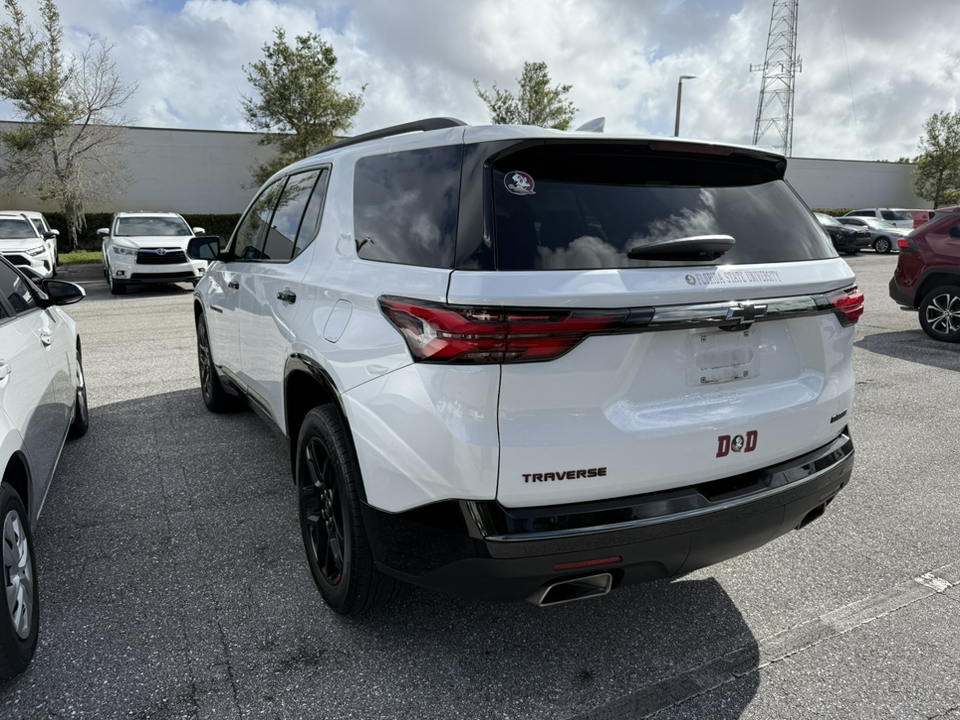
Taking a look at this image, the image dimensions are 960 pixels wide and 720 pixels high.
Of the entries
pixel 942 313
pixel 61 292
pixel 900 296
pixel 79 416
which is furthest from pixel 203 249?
pixel 900 296

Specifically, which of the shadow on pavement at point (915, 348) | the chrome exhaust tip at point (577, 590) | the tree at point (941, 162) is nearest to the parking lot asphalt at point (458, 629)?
the chrome exhaust tip at point (577, 590)

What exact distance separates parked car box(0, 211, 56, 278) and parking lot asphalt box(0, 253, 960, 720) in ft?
42.7

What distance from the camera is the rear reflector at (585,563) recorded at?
6.98 ft

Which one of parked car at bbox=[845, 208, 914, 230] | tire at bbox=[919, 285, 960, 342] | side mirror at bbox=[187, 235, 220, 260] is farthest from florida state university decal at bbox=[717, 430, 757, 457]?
parked car at bbox=[845, 208, 914, 230]

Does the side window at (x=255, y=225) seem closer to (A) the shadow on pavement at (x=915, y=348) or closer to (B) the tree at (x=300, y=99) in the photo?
(A) the shadow on pavement at (x=915, y=348)

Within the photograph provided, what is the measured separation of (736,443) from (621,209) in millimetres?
863

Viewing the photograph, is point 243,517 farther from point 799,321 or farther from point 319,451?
point 799,321

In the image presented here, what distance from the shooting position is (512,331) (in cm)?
200

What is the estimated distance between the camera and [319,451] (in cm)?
294

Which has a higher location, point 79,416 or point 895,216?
point 895,216

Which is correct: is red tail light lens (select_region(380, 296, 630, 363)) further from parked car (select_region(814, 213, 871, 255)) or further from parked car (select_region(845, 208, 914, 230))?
parked car (select_region(845, 208, 914, 230))

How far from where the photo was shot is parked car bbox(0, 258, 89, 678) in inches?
97.3

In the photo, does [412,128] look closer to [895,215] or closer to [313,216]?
[313,216]

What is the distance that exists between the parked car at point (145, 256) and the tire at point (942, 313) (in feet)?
41.5
